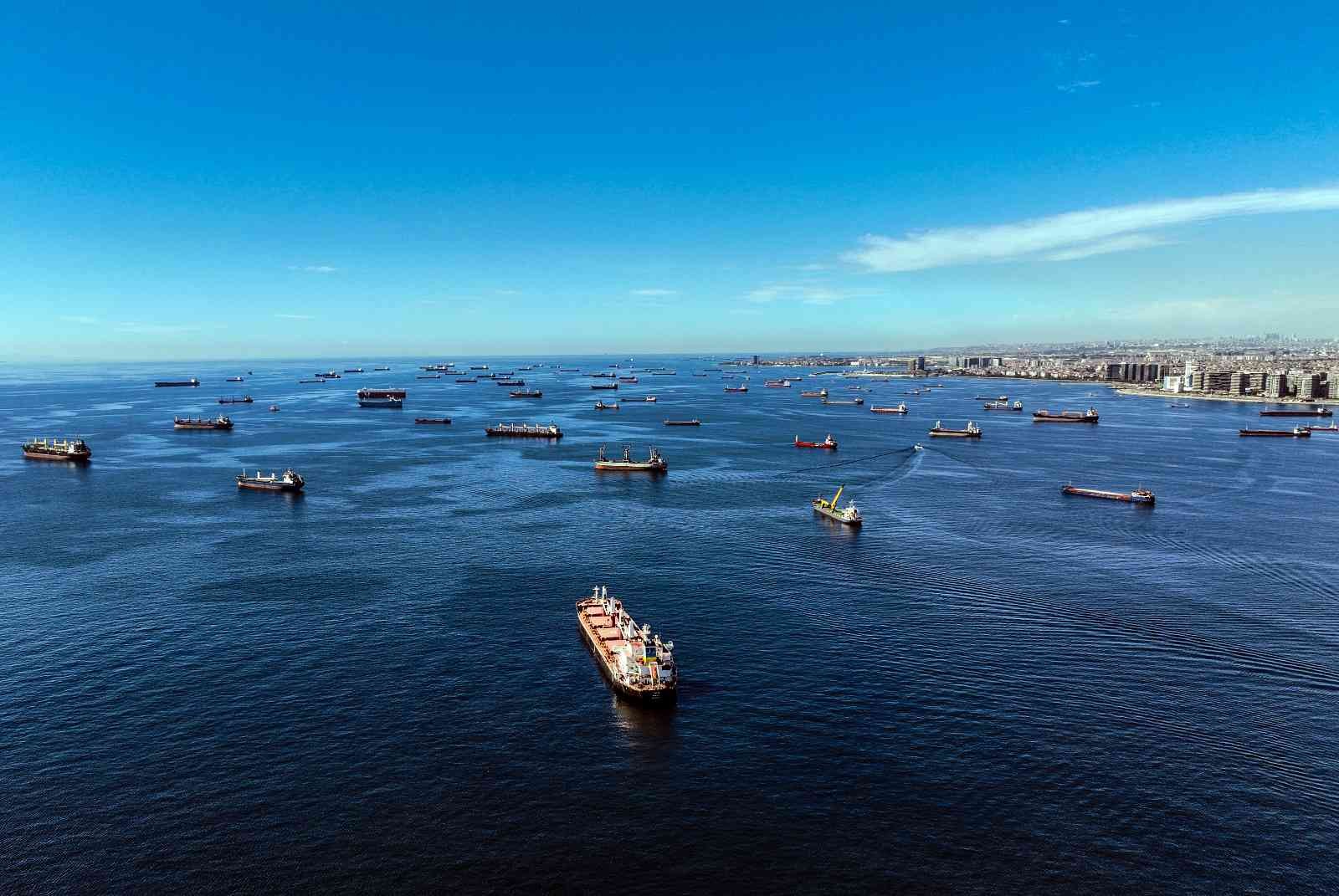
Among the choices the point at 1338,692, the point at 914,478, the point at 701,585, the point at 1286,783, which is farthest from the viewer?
the point at 914,478

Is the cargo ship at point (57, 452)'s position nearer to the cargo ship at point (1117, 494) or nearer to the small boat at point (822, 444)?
the small boat at point (822, 444)

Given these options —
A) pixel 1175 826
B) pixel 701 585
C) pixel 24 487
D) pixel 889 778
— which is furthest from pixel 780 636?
pixel 24 487

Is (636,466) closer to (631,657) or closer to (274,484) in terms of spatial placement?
(274,484)

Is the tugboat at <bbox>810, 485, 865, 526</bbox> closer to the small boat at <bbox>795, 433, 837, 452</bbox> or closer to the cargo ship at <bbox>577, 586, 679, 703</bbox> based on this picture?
the cargo ship at <bbox>577, 586, 679, 703</bbox>

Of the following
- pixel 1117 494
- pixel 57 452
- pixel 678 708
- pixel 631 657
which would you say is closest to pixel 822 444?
pixel 1117 494

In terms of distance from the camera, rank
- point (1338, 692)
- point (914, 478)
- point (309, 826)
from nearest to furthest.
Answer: point (309, 826) → point (1338, 692) → point (914, 478)

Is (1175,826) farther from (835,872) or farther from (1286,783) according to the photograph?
(835,872)

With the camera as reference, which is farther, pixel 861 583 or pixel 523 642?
pixel 861 583
